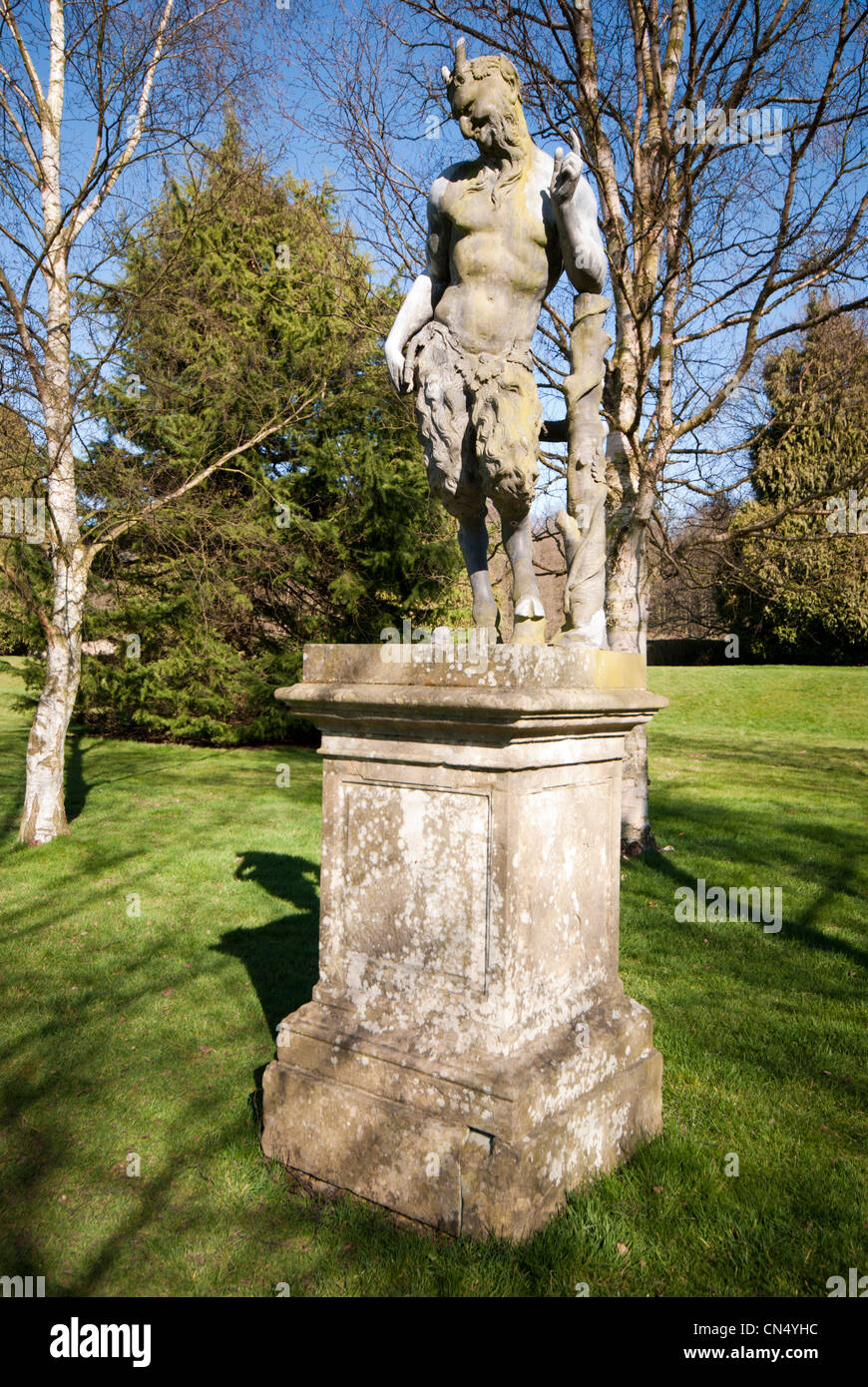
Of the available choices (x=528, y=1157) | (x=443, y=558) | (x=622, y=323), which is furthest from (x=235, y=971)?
(x=443, y=558)

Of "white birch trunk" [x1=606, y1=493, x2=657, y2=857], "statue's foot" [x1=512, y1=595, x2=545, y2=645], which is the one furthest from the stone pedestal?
"white birch trunk" [x1=606, y1=493, x2=657, y2=857]

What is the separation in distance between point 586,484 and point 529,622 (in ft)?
1.76

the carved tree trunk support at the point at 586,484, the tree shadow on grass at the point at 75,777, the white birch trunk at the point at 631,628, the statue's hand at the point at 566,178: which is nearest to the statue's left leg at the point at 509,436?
the carved tree trunk support at the point at 586,484

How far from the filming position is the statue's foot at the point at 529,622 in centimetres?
316

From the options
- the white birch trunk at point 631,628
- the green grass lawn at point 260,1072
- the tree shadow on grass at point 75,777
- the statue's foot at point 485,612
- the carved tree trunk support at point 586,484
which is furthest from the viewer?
the tree shadow on grass at point 75,777

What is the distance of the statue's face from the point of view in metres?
3.00

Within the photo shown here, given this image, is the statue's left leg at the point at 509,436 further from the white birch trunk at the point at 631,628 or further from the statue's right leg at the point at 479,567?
the white birch trunk at the point at 631,628

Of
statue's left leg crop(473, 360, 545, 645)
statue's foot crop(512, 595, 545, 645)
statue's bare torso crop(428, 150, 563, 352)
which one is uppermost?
statue's bare torso crop(428, 150, 563, 352)

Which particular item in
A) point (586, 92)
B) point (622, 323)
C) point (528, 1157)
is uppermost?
point (586, 92)

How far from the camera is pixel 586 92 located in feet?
22.7

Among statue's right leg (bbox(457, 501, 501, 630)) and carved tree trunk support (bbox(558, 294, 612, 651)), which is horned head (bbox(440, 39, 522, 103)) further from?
statue's right leg (bbox(457, 501, 501, 630))

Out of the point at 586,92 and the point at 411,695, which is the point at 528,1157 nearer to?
the point at 411,695

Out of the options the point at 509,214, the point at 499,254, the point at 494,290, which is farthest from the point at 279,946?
the point at 509,214
